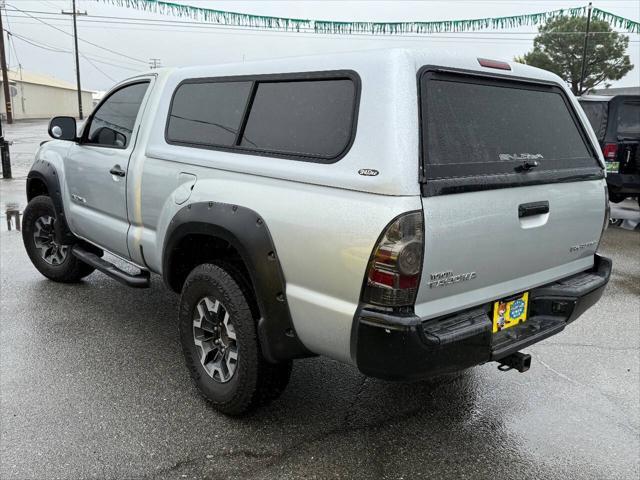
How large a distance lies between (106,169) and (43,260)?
6.01ft

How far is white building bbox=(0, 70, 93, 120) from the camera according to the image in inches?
1938

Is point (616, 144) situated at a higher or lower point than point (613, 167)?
higher

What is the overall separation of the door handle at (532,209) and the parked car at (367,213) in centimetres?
1

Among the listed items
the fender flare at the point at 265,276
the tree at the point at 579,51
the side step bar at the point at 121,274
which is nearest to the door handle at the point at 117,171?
the side step bar at the point at 121,274

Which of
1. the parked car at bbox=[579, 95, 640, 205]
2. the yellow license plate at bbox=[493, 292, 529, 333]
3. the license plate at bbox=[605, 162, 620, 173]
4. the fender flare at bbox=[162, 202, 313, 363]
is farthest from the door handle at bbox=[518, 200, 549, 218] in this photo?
the license plate at bbox=[605, 162, 620, 173]

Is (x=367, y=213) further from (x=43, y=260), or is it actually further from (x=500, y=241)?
(x=43, y=260)

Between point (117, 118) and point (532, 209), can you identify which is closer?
point (532, 209)

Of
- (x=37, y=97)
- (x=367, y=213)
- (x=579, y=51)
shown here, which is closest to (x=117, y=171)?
(x=367, y=213)

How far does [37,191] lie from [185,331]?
121 inches

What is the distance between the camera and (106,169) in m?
4.28

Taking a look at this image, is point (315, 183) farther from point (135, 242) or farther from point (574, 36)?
point (574, 36)

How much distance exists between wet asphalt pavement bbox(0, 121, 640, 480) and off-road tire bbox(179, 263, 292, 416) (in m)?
0.15

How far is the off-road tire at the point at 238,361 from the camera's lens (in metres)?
2.98

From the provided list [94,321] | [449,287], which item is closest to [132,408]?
[94,321]
